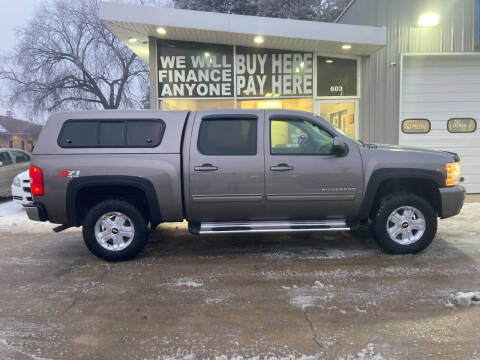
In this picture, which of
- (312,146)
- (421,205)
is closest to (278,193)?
(312,146)

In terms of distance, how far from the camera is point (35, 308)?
394 cm

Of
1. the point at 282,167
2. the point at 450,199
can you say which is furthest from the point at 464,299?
the point at 282,167

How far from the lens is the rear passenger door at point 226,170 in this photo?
202 inches

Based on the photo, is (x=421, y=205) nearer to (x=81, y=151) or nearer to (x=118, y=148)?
(x=118, y=148)

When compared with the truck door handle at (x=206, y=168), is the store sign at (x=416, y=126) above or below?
above

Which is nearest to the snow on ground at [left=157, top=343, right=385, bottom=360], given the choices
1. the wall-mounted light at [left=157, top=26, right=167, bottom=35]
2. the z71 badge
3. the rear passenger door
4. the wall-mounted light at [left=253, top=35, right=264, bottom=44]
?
the rear passenger door

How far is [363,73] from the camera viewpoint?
10.5 m

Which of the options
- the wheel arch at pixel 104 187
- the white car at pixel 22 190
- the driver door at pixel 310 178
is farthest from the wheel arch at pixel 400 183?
the white car at pixel 22 190

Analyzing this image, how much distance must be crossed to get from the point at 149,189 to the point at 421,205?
3.56 meters

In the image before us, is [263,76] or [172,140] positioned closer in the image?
[172,140]

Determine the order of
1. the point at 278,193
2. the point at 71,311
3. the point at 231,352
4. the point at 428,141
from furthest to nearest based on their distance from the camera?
the point at 428,141
the point at 278,193
the point at 71,311
the point at 231,352

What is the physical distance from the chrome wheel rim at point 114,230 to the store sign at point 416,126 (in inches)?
312

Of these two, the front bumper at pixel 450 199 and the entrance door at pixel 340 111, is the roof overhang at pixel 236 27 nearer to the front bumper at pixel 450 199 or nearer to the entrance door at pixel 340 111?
the entrance door at pixel 340 111

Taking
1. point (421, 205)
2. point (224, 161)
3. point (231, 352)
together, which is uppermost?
point (224, 161)
